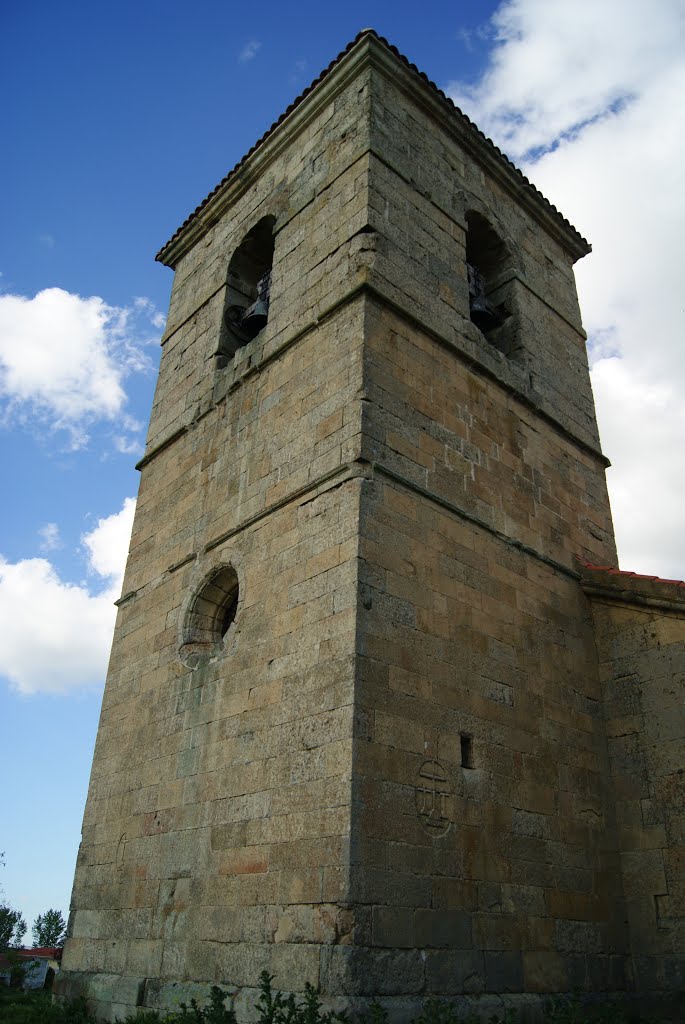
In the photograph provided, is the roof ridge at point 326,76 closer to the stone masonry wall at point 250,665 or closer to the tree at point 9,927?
the stone masonry wall at point 250,665

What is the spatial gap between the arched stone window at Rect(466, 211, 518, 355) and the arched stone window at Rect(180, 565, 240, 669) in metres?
3.71

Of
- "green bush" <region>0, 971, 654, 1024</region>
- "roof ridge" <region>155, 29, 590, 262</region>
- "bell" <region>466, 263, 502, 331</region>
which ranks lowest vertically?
"green bush" <region>0, 971, 654, 1024</region>

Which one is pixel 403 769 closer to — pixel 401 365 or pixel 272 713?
pixel 272 713

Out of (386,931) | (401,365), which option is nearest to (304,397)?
(401,365)

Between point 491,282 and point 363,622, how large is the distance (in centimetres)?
538

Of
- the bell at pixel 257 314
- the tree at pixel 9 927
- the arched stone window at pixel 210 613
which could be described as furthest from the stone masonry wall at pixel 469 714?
the tree at pixel 9 927

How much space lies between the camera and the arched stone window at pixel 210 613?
666cm

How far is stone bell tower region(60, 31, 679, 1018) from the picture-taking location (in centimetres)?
477

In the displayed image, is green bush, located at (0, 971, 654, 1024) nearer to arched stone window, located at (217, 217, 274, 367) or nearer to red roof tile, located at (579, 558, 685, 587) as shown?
red roof tile, located at (579, 558, 685, 587)

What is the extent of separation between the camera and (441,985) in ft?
15.0

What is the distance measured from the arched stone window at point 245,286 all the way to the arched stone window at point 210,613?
2.65 meters

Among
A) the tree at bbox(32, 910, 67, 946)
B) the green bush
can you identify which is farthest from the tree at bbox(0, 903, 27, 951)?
the green bush

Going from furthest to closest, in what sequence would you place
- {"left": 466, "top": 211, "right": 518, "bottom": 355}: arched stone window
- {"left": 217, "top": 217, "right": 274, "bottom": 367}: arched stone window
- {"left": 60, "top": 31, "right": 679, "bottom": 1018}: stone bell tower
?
{"left": 217, "top": 217, "right": 274, "bottom": 367}: arched stone window, {"left": 466, "top": 211, "right": 518, "bottom": 355}: arched stone window, {"left": 60, "top": 31, "right": 679, "bottom": 1018}: stone bell tower

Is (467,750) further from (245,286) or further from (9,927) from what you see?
(9,927)
